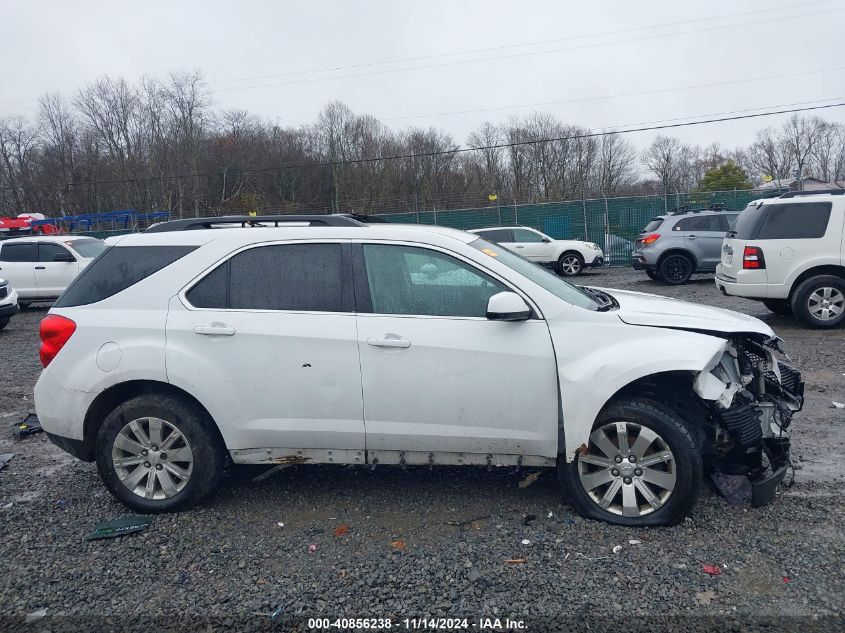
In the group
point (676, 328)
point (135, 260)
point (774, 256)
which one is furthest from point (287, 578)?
point (774, 256)

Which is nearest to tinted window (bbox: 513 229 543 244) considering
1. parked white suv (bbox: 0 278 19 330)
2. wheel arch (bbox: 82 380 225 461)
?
parked white suv (bbox: 0 278 19 330)

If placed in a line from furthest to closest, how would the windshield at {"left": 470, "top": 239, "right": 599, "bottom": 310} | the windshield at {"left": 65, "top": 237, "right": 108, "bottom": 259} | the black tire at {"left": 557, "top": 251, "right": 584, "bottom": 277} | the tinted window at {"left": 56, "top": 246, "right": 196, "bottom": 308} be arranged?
the black tire at {"left": 557, "top": 251, "right": 584, "bottom": 277}
the windshield at {"left": 65, "top": 237, "right": 108, "bottom": 259}
the tinted window at {"left": 56, "top": 246, "right": 196, "bottom": 308}
the windshield at {"left": 470, "top": 239, "right": 599, "bottom": 310}

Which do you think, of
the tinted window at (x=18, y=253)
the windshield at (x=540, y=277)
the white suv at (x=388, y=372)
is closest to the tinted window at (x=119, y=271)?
the white suv at (x=388, y=372)

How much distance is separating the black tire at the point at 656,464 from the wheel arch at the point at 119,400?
88.6 inches

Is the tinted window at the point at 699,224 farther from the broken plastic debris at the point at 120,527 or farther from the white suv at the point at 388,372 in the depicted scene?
the broken plastic debris at the point at 120,527

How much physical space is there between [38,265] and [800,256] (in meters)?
16.1

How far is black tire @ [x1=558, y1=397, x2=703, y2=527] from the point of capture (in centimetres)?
359

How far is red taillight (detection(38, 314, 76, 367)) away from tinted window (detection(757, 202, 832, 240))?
9057 millimetres

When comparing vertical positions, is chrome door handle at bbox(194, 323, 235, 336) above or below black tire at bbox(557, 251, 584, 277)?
above

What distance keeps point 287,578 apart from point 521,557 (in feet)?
4.04

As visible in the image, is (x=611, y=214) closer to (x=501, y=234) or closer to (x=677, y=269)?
(x=501, y=234)

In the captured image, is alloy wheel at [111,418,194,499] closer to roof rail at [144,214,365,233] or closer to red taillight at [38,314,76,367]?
red taillight at [38,314,76,367]

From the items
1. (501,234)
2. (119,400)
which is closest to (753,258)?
(119,400)

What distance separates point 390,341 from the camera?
3.78 m
